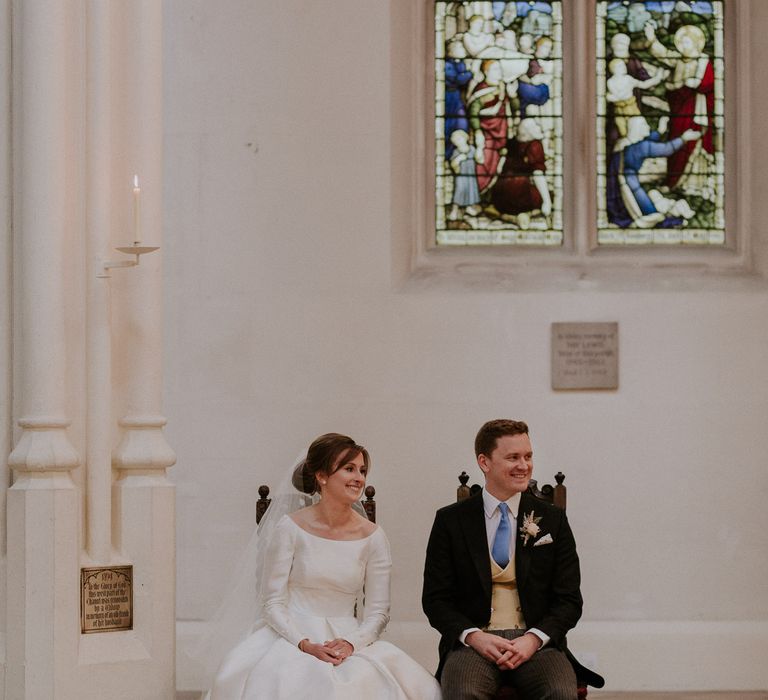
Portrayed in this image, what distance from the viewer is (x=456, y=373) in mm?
7074

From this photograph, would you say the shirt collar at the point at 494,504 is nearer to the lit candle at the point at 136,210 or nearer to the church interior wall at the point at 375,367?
the lit candle at the point at 136,210

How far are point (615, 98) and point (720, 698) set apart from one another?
3350 mm

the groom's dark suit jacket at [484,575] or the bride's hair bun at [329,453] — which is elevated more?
the bride's hair bun at [329,453]

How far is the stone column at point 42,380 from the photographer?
4961 millimetres

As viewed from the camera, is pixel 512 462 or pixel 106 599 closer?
pixel 512 462

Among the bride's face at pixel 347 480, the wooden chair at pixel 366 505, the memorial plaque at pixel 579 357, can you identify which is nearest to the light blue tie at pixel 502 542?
the bride's face at pixel 347 480

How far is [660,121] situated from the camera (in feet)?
24.4

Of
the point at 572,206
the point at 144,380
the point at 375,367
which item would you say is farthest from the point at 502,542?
the point at 572,206

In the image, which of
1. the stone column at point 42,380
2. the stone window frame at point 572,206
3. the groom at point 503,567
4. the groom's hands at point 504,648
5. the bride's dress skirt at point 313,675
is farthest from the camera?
the stone window frame at point 572,206

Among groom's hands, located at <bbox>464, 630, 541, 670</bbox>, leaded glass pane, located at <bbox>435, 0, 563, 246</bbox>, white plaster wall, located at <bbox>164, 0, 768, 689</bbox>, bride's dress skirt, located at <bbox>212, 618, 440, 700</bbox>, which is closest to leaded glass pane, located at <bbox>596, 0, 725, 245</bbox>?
leaded glass pane, located at <bbox>435, 0, 563, 246</bbox>

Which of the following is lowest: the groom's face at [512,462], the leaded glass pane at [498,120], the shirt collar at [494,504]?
the shirt collar at [494,504]

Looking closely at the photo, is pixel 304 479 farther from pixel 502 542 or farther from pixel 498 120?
pixel 498 120

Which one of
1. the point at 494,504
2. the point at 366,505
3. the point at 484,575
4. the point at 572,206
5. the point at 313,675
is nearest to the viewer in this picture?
the point at 313,675

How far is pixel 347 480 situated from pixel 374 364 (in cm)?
226
